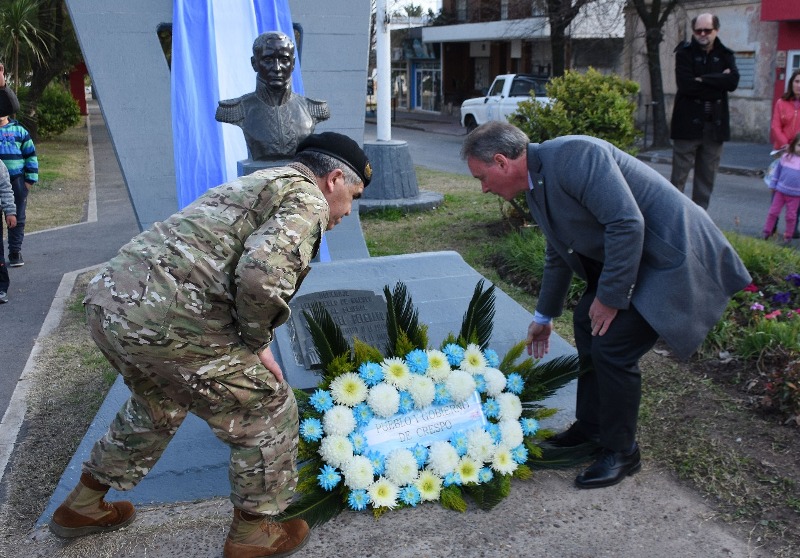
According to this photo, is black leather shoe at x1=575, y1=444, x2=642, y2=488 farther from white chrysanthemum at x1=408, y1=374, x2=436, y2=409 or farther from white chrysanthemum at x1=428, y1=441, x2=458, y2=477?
white chrysanthemum at x1=408, y1=374, x2=436, y2=409

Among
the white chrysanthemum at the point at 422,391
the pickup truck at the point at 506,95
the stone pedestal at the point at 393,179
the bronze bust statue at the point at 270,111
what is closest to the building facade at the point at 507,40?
the pickup truck at the point at 506,95

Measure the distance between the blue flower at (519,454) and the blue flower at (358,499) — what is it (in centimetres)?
65

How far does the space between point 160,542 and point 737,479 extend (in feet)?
7.80

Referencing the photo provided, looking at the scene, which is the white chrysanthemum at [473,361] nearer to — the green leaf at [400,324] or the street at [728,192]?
the green leaf at [400,324]

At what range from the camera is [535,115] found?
775cm

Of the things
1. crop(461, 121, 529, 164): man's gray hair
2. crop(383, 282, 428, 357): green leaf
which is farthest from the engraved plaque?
crop(461, 121, 529, 164): man's gray hair

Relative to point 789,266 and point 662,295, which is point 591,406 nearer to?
point 662,295

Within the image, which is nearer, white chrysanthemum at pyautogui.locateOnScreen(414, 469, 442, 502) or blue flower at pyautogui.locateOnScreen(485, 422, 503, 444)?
white chrysanthemum at pyautogui.locateOnScreen(414, 469, 442, 502)

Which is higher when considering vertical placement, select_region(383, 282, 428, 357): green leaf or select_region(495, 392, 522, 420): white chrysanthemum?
select_region(383, 282, 428, 357): green leaf

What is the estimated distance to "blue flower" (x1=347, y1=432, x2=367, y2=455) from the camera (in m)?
3.32

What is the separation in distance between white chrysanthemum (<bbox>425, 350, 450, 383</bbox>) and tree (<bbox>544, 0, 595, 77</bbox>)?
61.1 feet

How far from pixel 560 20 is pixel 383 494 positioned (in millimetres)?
19584

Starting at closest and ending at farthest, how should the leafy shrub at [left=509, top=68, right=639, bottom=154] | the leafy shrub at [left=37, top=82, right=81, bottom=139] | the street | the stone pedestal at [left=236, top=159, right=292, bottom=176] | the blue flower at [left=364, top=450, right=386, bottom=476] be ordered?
1. the blue flower at [left=364, top=450, right=386, bottom=476]
2. the stone pedestal at [left=236, top=159, right=292, bottom=176]
3. the leafy shrub at [left=509, top=68, right=639, bottom=154]
4. the street
5. the leafy shrub at [left=37, top=82, right=81, bottom=139]

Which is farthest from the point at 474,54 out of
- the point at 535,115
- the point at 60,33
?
the point at 535,115
